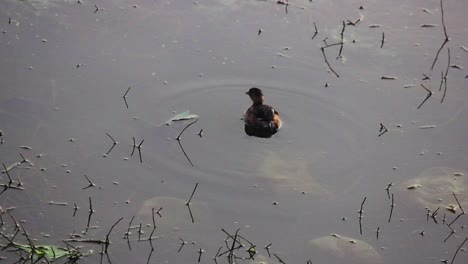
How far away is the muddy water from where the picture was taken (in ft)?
28.1

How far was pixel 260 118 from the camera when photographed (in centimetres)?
1039

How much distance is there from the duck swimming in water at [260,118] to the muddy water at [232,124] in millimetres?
137

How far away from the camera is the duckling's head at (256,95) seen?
10.6 metres

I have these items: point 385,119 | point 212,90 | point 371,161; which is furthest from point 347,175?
point 212,90

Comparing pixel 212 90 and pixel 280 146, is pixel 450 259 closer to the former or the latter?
pixel 280 146

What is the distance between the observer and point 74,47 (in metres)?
11.5

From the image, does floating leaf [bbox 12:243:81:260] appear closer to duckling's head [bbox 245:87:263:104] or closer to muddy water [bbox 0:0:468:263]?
muddy water [bbox 0:0:468:263]

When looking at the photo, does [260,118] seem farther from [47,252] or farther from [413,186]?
[47,252]

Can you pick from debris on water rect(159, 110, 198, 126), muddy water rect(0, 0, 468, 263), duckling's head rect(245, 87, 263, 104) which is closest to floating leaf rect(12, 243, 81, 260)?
muddy water rect(0, 0, 468, 263)

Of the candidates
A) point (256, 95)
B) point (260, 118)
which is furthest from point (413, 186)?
point (256, 95)

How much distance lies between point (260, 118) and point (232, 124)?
38 cm

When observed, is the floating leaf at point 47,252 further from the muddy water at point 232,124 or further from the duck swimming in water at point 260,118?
the duck swimming in water at point 260,118

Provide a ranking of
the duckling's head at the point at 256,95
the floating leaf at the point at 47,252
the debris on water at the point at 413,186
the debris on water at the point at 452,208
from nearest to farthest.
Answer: the floating leaf at the point at 47,252 → the debris on water at the point at 452,208 → the debris on water at the point at 413,186 → the duckling's head at the point at 256,95

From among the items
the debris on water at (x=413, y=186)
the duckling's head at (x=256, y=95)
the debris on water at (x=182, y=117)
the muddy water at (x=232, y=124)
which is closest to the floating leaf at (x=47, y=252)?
the muddy water at (x=232, y=124)
